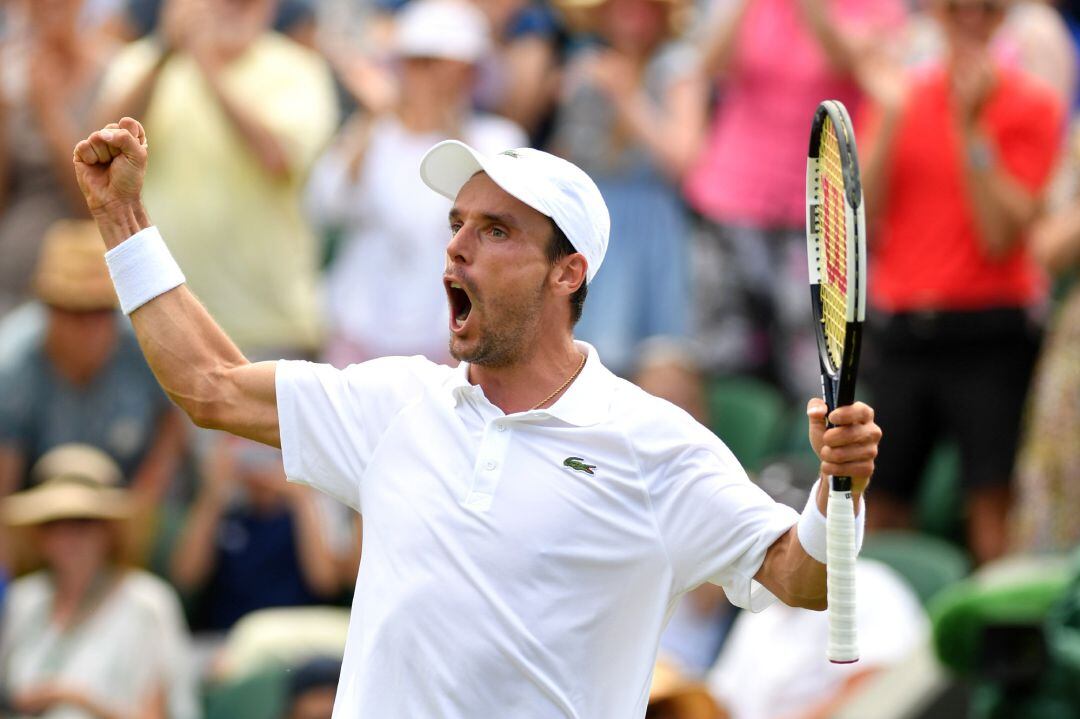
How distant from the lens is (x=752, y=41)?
8492 millimetres

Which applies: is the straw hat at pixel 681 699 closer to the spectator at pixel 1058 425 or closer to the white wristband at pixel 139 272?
the spectator at pixel 1058 425

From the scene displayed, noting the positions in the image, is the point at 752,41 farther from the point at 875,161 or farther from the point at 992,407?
the point at 992,407

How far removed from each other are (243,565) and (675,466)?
4389 mm

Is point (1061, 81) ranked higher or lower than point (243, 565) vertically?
higher

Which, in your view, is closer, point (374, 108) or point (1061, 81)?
point (1061, 81)

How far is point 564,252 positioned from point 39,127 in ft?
16.8

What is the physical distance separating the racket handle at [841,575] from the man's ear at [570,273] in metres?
0.73

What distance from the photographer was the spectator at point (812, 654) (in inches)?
254

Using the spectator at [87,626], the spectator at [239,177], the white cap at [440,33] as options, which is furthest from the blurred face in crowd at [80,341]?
the white cap at [440,33]

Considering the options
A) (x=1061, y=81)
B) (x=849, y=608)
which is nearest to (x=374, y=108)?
(x=1061, y=81)

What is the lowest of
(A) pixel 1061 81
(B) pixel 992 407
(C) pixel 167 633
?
(C) pixel 167 633

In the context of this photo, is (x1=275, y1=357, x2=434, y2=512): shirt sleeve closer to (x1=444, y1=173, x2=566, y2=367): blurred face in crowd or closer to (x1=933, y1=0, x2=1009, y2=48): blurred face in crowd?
(x1=444, y1=173, x2=566, y2=367): blurred face in crowd

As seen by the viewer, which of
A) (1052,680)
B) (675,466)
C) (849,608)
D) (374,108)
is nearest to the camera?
(849,608)

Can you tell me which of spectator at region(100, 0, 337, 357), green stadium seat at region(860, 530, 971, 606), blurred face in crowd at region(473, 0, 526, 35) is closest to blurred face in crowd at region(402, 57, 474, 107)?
spectator at region(100, 0, 337, 357)
